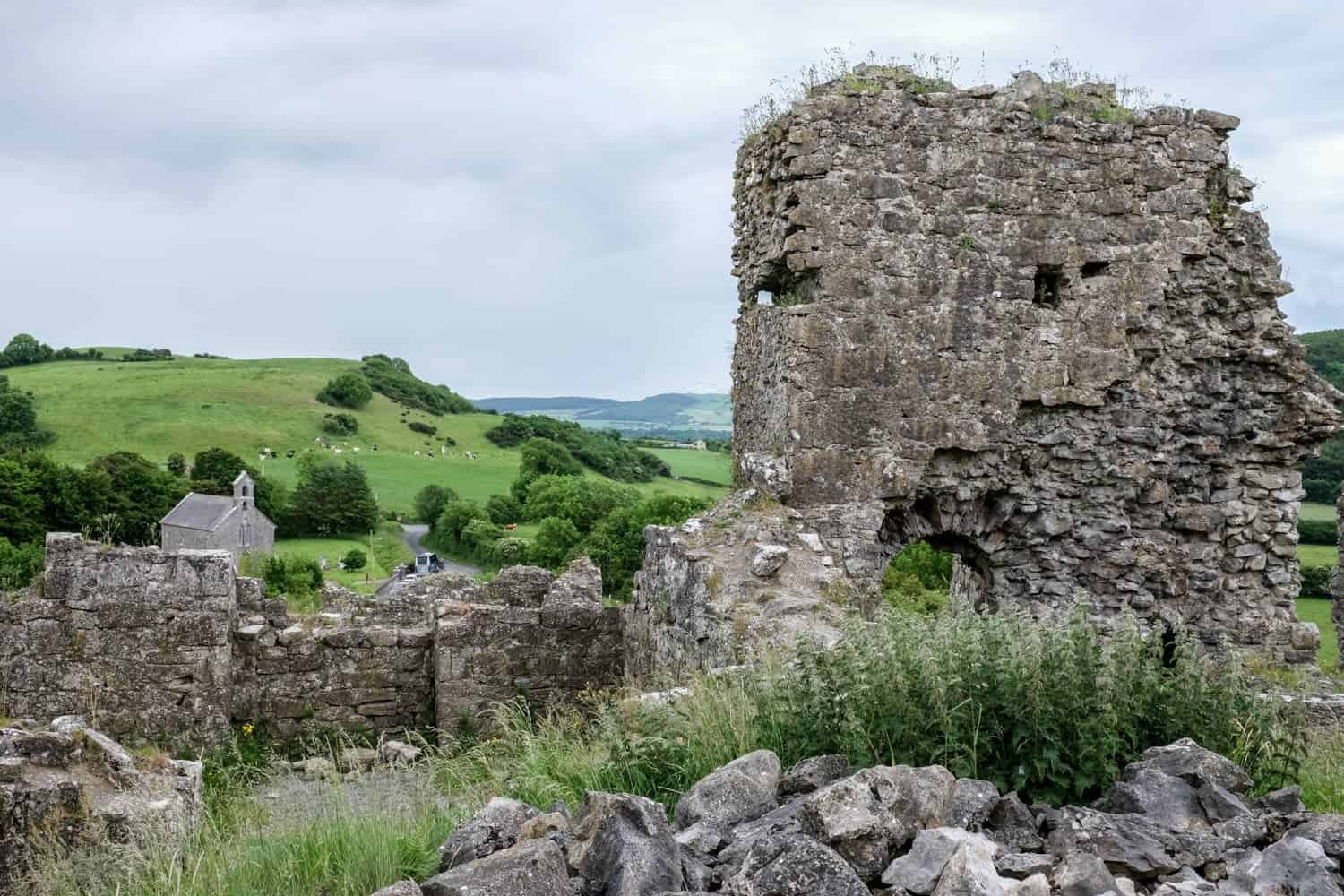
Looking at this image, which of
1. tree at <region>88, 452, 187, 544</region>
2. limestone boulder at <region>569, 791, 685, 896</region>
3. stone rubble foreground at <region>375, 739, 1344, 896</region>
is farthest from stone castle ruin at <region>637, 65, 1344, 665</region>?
tree at <region>88, 452, 187, 544</region>

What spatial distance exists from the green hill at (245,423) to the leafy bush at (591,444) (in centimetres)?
217

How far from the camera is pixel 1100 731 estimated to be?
4.55 m

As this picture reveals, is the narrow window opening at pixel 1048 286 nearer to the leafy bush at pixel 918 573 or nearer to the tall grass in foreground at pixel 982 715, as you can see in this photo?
the tall grass in foreground at pixel 982 715

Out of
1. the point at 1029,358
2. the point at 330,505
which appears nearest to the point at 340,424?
the point at 330,505

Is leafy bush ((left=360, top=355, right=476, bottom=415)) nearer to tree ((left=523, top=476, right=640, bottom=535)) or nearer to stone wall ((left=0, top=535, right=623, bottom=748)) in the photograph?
tree ((left=523, top=476, right=640, bottom=535))

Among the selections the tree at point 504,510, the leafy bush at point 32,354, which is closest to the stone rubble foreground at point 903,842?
the tree at point 504,510

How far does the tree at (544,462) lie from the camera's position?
3169 inches

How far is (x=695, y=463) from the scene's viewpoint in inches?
3625

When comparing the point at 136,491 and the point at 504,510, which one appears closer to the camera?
the point at 136,491

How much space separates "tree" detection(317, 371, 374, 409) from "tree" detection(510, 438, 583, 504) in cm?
2879

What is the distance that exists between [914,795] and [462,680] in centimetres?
674

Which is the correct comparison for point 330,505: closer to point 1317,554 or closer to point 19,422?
point 19,422

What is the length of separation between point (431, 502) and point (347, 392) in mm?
37197

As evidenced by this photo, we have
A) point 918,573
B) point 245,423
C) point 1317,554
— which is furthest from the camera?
point 245,423
